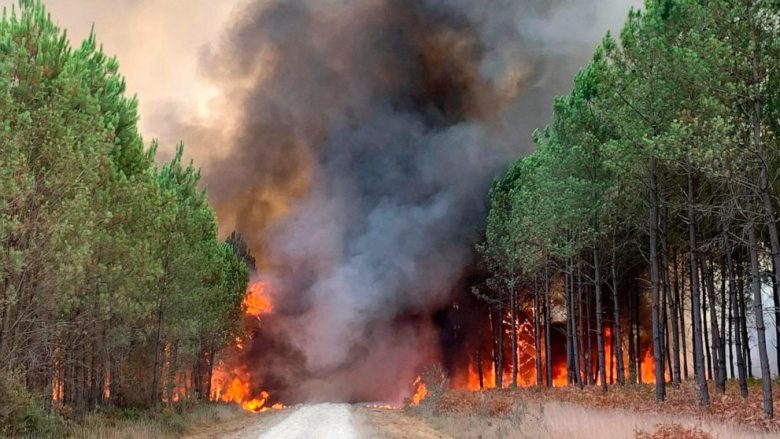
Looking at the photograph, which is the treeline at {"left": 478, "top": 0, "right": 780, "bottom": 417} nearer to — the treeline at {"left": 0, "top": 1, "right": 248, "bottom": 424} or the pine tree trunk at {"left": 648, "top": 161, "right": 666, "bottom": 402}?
the pine tree trunk at {"left": 648, "top": 161, "right": 666, "bottom": 402}

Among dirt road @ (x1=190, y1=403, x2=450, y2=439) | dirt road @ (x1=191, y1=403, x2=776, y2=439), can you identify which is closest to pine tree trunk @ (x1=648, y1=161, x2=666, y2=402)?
dirt road @ (x1=191, y1=403, x2=776, y2=439)

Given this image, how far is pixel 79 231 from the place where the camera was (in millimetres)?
14953

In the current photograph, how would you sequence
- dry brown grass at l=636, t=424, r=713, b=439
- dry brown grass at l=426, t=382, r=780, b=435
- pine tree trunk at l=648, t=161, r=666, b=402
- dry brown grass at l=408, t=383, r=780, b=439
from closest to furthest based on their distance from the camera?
dry brown grass at l=636, t=424, r=713, b=439 → dry brown grass at l=408, t=383, r=780, b=439 → dry brown grass at l=426, t=382, r=780, b=435 → pine tree trunk at l=648, t=161, r=666, b=402

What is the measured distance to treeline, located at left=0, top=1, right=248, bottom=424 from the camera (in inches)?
563

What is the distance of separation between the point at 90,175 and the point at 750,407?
20012 mm

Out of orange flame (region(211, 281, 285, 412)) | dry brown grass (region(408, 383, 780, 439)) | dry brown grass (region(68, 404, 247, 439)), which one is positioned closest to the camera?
dry brown grass (region(408, 383, 780, 439))

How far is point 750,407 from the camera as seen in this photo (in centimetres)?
1802

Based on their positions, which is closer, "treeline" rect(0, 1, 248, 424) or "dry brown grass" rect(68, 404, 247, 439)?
"treeline" rect(0, 1, 248, 424)

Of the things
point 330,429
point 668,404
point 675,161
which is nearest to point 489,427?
point 330,429

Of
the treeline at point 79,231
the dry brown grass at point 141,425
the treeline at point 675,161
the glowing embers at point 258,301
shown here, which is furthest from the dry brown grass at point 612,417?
the glowing embers at point 258,301

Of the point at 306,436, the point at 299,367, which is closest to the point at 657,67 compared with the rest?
the point at 306,436

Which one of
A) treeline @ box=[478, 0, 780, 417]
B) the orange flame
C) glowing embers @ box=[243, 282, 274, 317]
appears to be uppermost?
treeline @ box=[478, 0, 780, 417]

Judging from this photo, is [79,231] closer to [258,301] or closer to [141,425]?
[141,425]

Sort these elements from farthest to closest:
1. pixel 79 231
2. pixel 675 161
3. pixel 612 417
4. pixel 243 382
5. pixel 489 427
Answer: pixel 243 382, pixel 675 161, pixel 489 427, pixel 612 417, pixel 79 231
